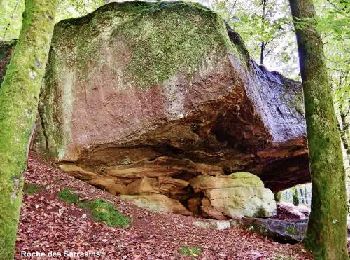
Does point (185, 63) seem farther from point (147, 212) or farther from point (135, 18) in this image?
point (147, 212)

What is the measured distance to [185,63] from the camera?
988 centimetres

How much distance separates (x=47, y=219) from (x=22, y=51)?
3560 millimetres

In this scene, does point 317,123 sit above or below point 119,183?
above

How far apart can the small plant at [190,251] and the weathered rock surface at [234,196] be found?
16.3 feet

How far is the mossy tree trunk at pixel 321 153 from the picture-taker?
843 centimetres

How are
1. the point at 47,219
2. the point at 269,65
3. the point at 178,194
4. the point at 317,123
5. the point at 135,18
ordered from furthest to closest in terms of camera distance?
the point at 269,65 → the point at 178,194 → the point at 135,18 → the point at 317,123 → the point at 47,219

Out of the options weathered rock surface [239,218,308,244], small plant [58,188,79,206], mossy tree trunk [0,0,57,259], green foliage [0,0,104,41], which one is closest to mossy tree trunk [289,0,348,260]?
weathered rock surface [239,218,308,244]

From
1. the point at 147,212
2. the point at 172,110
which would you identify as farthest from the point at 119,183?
the point at 172,110

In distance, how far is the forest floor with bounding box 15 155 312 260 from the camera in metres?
6.58

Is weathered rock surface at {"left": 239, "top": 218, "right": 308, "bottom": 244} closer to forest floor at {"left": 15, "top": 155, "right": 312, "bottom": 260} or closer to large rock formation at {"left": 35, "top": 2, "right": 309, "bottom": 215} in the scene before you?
forest floor at {"left": 15, "top": 155, "right": 312, "bottom": 260}

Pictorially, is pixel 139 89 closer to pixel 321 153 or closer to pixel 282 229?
pixel 321 153

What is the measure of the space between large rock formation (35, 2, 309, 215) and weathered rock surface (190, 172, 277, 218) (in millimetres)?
2034

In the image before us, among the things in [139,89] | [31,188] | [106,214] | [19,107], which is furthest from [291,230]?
[19,107]

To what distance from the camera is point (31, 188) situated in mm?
8336
